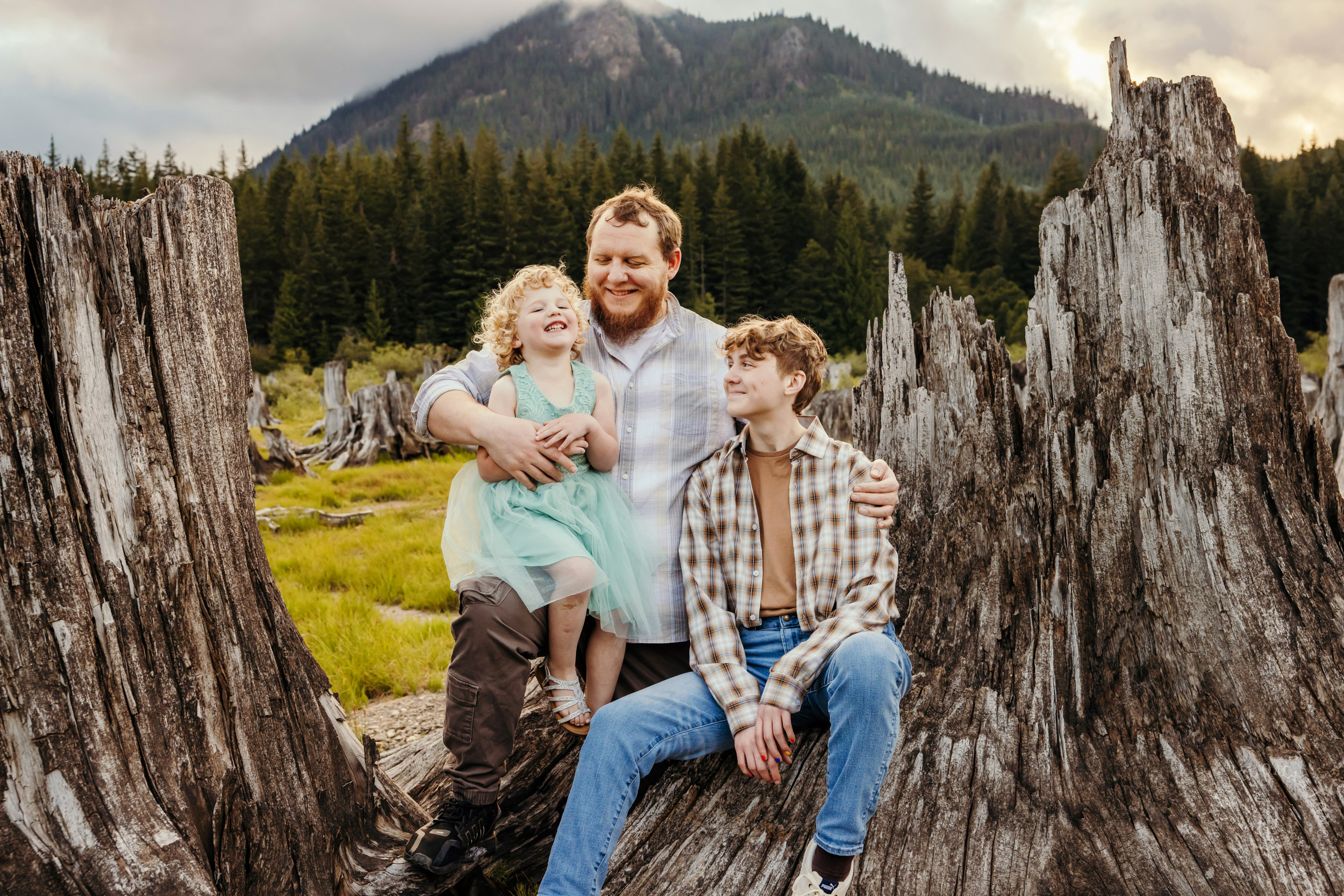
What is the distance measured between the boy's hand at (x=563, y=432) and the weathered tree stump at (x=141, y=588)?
87cm

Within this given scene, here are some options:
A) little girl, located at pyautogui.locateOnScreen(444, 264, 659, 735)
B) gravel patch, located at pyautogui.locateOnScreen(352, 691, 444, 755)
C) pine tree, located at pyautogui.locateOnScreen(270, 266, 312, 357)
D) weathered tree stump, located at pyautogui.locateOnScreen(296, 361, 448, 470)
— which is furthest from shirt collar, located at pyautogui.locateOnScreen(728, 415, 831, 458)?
pine tree, located at pyautogui.locateOnScreen(270, 266, 312, 357)

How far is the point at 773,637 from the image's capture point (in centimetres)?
259

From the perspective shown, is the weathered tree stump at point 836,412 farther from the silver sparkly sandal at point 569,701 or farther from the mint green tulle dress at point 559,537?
the silver sparkly sandal at point 569,701

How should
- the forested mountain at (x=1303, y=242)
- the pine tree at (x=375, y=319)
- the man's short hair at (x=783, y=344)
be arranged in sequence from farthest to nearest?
the pine tree at (x=375, y=319)
the forested mountain at (x=1303, y=242)
the man's short hair at (x=783, y=344)

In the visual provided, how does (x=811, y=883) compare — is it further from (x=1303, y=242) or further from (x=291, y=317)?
→ (x=1303, y=242)

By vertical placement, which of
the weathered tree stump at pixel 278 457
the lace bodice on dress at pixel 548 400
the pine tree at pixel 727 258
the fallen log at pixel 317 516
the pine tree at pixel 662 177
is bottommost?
the fallen log at pixel 317 516

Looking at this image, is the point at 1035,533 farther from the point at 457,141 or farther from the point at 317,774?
the point at 457,141

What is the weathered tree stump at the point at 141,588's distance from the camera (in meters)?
1.78

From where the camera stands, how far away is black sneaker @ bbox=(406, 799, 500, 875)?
2.32 meters

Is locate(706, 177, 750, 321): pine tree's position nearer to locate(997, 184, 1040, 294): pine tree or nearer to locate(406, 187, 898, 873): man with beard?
locate(997, 184, 1040, 294): pine tree

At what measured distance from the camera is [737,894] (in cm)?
231

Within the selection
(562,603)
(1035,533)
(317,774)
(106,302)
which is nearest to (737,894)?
(562,603)

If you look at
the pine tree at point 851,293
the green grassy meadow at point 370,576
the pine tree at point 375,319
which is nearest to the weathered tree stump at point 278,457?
the green grassy meadow at point 370,576

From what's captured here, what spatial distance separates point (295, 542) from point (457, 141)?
58.4 metres
